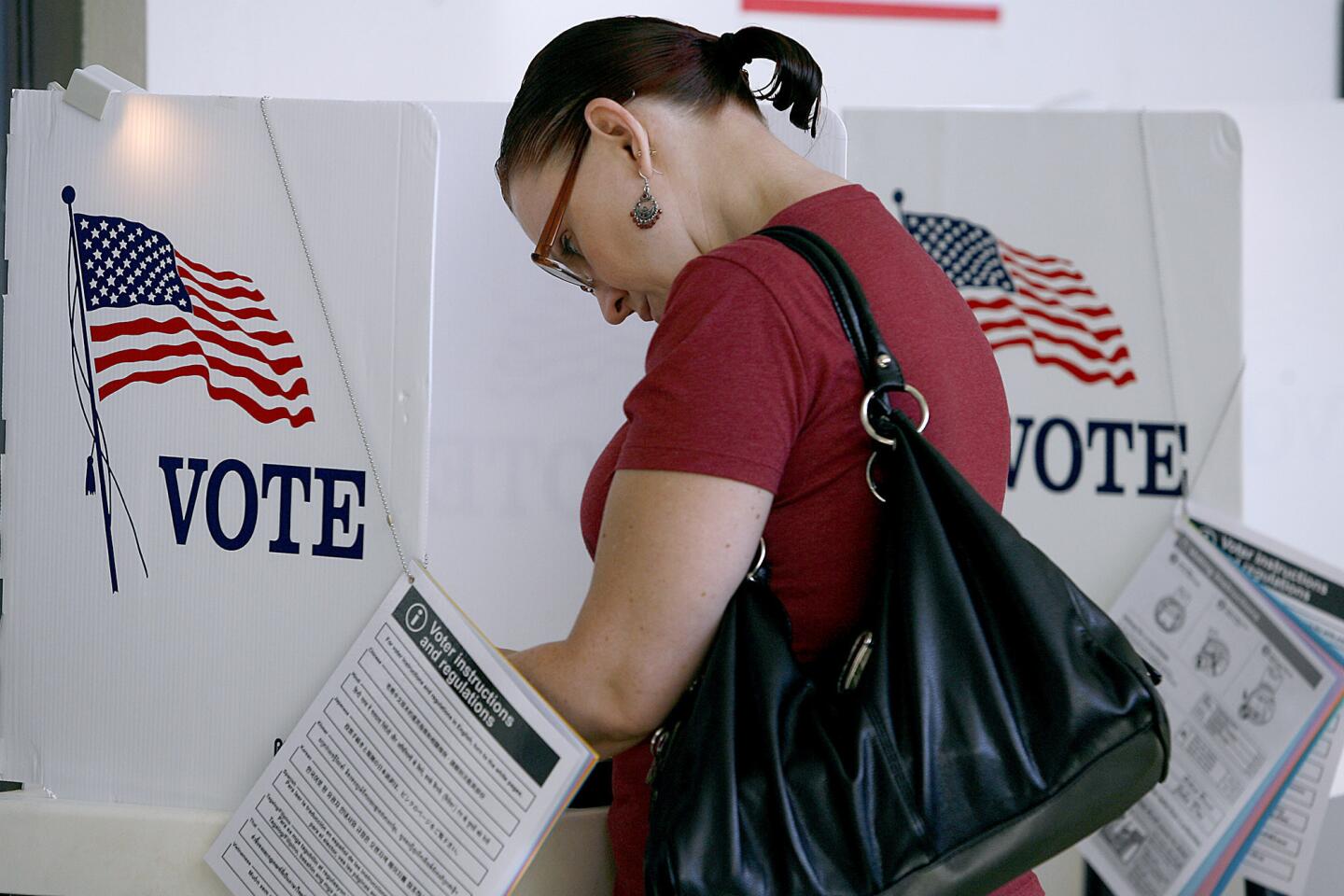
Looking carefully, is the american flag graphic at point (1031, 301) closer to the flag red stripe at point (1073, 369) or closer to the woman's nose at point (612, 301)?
the flag red stripe at point (1073, 369)

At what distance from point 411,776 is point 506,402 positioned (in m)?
0.54

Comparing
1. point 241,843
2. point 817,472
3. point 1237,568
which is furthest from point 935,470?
point 1237,568

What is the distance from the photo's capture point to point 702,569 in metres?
0.64

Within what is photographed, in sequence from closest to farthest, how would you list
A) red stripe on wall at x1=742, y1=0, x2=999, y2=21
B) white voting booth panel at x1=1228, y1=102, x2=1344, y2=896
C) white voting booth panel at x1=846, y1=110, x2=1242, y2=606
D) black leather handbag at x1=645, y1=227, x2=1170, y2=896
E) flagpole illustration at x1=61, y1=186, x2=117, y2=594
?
1. black leather handbag at x1=645, y1=227, x2=1170, y2=896
2. flagpole illustration at x1=61, y1=186, x2=117, y2=594
3. white voting booth panel at x1=846, y1=110, x2=1242, y2=606
4. white voting booth panel at x1=1228, y1=102, x2=1344, y2=896
5. red stripe on wall at x1=742, y1=0, x2=999, y2=21

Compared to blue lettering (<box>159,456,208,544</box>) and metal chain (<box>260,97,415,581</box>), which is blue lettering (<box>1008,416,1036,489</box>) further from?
blue lettering (<box>159,456,208,544</box>)

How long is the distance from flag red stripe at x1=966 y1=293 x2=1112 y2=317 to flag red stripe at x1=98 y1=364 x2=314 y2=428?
0.86 m

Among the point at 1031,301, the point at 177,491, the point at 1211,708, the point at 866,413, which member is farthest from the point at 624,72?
the point at 1211,708

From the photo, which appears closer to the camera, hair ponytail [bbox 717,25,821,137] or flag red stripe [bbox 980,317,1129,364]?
hair ponytail [bbox 717,25,821,137]

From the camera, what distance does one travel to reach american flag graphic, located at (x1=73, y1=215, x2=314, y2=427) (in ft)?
3.25

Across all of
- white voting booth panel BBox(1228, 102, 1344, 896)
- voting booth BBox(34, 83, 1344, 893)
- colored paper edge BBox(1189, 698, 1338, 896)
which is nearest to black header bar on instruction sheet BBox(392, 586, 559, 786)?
voting booth BBox(34, 83, 1344, 893)

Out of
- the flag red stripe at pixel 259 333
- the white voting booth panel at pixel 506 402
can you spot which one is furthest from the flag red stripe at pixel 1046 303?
the flag red stripe at pixel 259 333

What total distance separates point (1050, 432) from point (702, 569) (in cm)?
99

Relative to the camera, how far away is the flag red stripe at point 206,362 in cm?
99

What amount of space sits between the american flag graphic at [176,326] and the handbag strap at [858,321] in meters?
0.50
